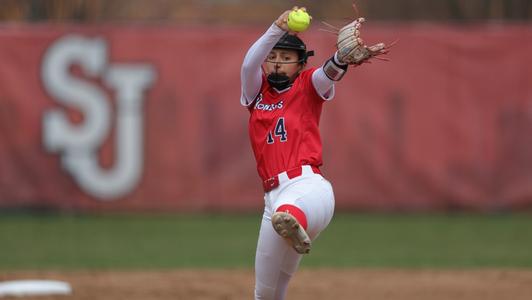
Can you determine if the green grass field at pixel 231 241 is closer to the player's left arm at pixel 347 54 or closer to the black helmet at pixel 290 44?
the black helmet at pixel 290 44

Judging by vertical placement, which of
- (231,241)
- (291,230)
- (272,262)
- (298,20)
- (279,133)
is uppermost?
(298,20)

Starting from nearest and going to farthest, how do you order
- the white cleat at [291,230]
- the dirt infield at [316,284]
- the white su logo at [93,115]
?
the white cleat at [291,230], the dirt infield at [316,284], the white su logo at [93,115]

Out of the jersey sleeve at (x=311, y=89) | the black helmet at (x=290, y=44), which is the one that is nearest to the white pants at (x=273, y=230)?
the jersey sleeve at (x=311, y=89)

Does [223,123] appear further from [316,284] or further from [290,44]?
[290,44]

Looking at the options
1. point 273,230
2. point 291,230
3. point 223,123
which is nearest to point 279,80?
point 273,230

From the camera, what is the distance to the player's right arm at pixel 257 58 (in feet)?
18.3

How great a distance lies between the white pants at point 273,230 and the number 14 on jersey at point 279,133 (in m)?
0.20

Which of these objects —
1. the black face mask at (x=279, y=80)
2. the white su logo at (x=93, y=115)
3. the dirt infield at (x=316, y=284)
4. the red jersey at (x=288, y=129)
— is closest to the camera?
the red jersey at (x=288, y=129)

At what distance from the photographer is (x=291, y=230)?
17.1 feet

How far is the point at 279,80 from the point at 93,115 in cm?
846

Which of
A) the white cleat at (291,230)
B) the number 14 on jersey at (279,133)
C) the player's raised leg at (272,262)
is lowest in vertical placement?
the player's raised leg at (272,262)

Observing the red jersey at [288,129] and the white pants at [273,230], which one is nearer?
the white pants at [273,230]

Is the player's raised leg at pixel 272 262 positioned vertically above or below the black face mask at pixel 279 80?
below

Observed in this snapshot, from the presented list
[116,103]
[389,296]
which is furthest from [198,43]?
[389,296]
